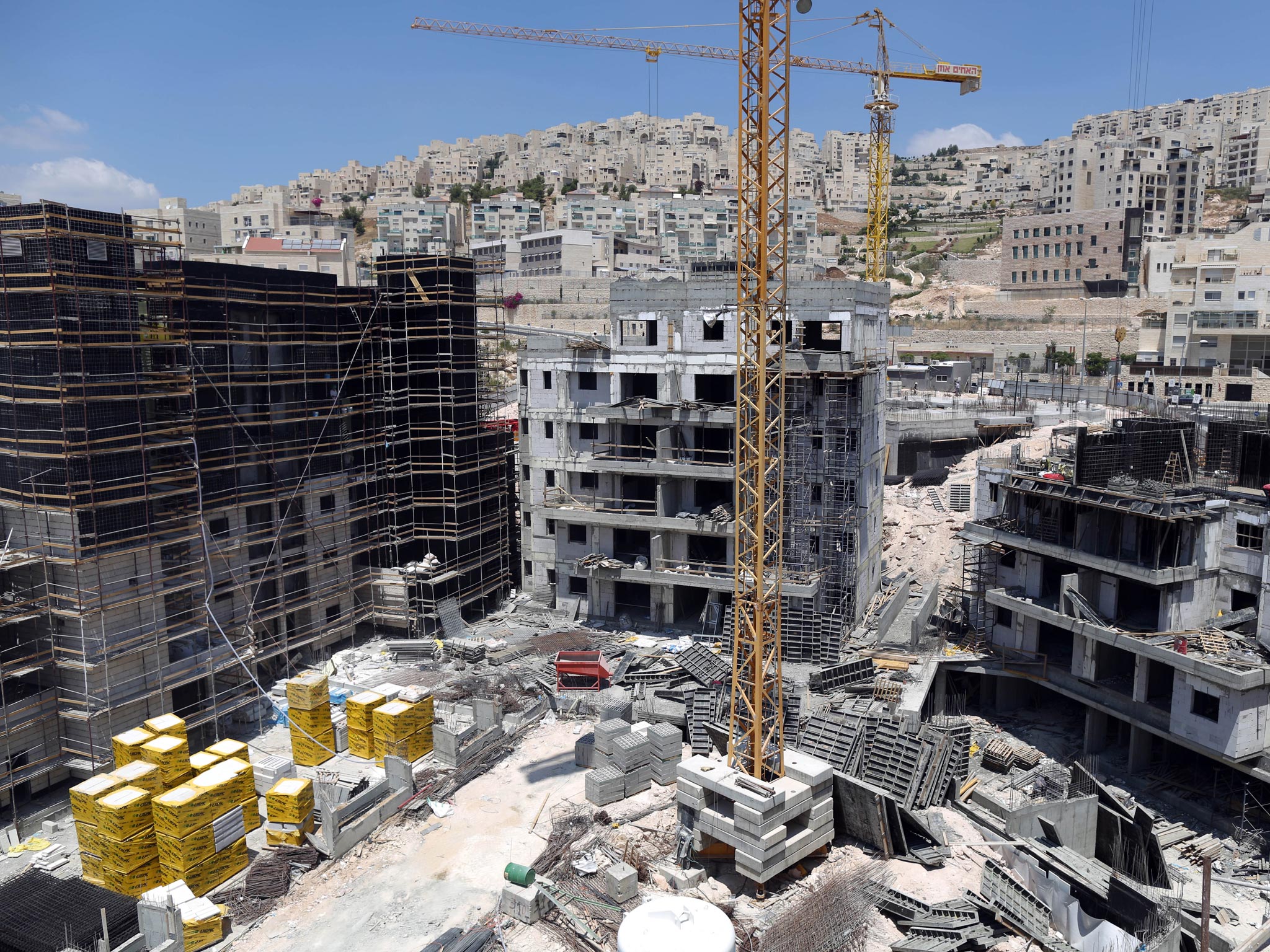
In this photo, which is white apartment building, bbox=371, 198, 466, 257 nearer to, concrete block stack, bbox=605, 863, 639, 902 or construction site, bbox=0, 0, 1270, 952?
construction site, bbox=0, 0, 1270, 952

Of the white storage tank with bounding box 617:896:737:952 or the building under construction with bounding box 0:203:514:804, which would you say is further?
the building under construction with bounding box 0:203:514:804

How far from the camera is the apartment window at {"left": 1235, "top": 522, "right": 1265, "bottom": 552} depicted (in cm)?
2670

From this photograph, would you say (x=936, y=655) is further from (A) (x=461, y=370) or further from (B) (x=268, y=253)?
(B) (x=268, y=253)

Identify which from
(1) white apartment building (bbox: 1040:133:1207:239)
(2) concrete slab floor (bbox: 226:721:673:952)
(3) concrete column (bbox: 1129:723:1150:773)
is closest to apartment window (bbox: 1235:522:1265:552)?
(3) concrete column (bbox: 1129:723:1150:773)

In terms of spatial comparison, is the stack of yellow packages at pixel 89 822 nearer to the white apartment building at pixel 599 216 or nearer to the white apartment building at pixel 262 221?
the white apartment building at pixel 262 221

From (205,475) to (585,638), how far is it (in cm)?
1502

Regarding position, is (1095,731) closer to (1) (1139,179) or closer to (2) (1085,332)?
(2) (1085,332)

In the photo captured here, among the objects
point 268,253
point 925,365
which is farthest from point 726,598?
point 925,365

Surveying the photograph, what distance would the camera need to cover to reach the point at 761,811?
64.2 ft

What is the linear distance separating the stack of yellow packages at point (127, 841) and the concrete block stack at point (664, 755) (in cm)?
1240

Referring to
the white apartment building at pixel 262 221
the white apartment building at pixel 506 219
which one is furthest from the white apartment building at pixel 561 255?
the white apartment building at pixel 262 221

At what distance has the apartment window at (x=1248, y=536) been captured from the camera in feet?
87.6

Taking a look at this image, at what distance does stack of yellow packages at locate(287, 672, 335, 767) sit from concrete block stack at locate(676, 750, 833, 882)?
10.8 m

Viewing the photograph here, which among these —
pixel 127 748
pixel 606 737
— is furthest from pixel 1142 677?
pixel 127 748
